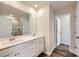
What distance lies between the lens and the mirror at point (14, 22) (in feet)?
5.68

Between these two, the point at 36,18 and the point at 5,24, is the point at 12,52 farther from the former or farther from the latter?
the point at 36,18

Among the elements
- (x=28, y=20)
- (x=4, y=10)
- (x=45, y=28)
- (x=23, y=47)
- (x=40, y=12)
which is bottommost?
(x=23, y=47)

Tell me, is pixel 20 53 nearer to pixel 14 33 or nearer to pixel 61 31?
pixel 14 33

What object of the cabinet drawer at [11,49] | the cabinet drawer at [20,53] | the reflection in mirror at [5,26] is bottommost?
the cabinet drawer at [20,53]

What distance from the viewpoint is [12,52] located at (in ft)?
4.47

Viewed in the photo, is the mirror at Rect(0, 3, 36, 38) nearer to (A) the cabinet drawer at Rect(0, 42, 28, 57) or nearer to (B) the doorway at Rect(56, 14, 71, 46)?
(A) the cabinet drawer at Rect(0, 42, 28, 57)

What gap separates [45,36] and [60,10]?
58.2 inches

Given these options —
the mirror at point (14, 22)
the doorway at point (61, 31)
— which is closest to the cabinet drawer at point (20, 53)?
the mirror at point (14, 22)

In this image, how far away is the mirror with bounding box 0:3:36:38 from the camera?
173cm

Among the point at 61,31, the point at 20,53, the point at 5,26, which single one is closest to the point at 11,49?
the point at 20,53

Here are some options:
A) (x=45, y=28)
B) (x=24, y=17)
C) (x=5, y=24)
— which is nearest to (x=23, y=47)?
(x=5, y=24)

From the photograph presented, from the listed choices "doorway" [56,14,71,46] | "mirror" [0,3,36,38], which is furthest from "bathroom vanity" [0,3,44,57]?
"doorway" [56,14,71,46]

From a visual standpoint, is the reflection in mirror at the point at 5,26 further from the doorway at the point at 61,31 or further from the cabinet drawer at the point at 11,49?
the doorway at the point at 61,31

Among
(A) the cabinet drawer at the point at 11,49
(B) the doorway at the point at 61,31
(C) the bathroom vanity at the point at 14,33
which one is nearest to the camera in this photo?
(A) the cabinet drawer at the point at 11,49
